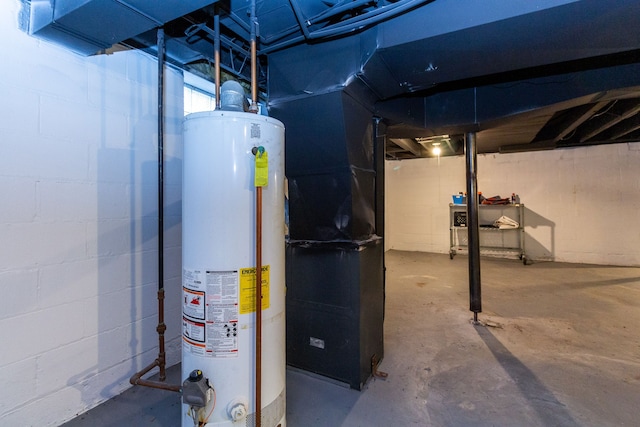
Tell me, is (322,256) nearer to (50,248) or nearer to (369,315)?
(369,315)

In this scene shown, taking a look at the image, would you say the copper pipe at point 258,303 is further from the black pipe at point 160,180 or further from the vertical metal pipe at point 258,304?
the black pipe at point 160,180

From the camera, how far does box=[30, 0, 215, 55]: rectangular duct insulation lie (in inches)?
45.0

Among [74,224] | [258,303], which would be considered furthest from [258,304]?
[74,224]

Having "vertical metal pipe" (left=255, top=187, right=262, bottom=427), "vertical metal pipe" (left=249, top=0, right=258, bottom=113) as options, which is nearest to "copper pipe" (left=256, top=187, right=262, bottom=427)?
"vertical metal pipe" (left=255, top=187, right=262, bottom=427)

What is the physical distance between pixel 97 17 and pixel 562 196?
21.4 feet

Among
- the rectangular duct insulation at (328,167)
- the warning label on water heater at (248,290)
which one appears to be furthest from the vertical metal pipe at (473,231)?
the warning label on water heater at (248,290)

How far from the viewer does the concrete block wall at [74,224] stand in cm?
125

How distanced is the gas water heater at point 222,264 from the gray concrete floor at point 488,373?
0.62 meters

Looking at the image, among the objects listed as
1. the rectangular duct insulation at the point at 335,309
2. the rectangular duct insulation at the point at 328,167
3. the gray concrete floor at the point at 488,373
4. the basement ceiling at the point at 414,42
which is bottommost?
the gray concrete floor at the point at 488,373

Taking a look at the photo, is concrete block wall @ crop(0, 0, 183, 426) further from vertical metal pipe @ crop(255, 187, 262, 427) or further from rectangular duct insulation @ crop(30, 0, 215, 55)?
vertical metal pipe @ crop(255, 187, 262, 427)

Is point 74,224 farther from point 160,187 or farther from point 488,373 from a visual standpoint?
point 488,373

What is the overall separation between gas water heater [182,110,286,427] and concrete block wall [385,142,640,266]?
550cm

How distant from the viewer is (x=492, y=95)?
227 cm

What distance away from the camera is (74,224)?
144cm
